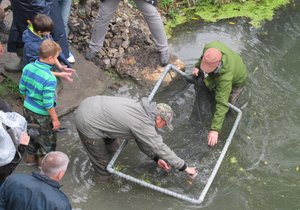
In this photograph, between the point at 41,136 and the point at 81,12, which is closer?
the point at 41,136

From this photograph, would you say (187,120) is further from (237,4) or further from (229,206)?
(237,4)

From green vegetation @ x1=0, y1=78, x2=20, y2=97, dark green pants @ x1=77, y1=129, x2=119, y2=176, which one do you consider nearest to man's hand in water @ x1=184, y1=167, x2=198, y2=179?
dark green pants @ x1=77, y1=129, x2=119, y2=176

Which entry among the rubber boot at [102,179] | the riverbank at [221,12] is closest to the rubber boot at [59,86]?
the rubber boot at [102,179]

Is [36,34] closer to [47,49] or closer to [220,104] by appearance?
[47,49]

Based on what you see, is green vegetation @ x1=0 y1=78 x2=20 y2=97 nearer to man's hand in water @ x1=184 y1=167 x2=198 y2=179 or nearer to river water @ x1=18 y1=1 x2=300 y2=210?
river water @ x1=18 y1=1 x2=300 y2=210

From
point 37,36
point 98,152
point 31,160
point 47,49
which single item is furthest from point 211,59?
point 31,160

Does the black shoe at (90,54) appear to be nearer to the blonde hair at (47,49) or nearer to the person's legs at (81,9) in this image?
the person's legs at (81,9)

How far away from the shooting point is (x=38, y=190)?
338 centimetres

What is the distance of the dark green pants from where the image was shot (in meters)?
4.93

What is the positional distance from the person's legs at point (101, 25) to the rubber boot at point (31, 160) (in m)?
2.16

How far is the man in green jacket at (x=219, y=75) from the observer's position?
17.6 feet

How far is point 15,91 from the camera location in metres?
6.05

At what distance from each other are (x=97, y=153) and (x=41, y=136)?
2.20ft

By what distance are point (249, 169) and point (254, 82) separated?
76.5 inches
